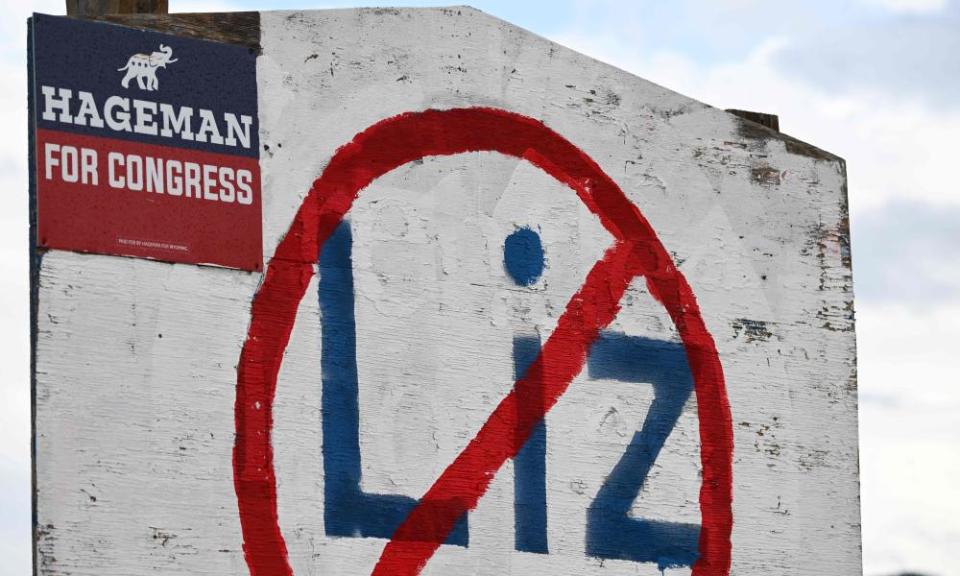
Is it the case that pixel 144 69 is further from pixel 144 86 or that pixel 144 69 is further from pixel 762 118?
pixel 762 118

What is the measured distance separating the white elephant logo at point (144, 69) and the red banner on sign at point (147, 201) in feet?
0.89

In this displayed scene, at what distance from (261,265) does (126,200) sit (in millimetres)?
667

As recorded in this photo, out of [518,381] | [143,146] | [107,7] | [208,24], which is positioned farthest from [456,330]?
[107,7]

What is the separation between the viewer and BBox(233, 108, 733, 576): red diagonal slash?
865 cm

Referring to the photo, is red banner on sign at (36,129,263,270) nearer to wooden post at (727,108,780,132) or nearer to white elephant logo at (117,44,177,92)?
white elephant logo at (117,44,177,92)

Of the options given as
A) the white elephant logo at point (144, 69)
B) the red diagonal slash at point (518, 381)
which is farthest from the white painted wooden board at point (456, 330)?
the white elephant logo at point (144, 69)

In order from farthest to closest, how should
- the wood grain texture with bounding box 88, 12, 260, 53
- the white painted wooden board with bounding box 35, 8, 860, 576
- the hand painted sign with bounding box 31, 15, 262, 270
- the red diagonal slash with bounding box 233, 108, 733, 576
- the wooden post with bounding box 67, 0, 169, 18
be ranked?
1. the wooden post with bounding box 67, 0, 169, 18
2. the wood grain texture with bounding box 88, 12, 260, 53
3. the red diagonal slash with bounding box 233, 108, 733, 576
4. the hand painted sign with bounding box 31, 15, 262, 270
5. the white painted wooden board with bounding box 35, 8, 860, 576

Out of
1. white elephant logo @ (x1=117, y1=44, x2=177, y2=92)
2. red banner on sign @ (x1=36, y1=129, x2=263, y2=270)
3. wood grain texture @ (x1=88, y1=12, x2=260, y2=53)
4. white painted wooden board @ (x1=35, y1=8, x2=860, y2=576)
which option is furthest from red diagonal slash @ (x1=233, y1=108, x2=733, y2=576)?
white elephant logo @ (x1=117, y1=44, x2=177, y2=92)

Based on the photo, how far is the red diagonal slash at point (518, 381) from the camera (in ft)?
28.4

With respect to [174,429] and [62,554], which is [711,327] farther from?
[62,554]

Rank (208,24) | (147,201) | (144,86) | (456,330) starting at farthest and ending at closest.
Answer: (456,330)
(208,24)
(144,86)
(147,201)

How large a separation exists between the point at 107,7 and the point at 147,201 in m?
1.08

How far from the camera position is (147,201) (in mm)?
8625

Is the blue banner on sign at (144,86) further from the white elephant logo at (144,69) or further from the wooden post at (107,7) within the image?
the wooden post at (107,7)
